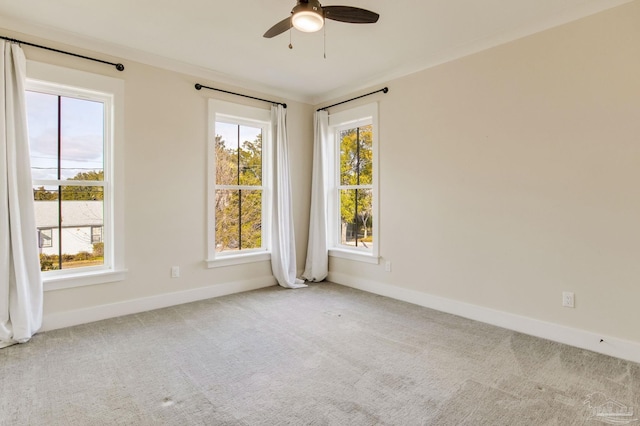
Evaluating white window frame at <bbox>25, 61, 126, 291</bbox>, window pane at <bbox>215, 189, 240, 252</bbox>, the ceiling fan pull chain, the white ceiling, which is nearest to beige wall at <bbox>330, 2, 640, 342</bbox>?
the white ceiling

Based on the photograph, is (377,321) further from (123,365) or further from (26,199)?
(26,199)

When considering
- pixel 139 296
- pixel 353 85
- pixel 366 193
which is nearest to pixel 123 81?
pixel 139 296

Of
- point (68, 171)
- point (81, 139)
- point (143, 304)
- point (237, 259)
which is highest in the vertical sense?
point (81, 139)

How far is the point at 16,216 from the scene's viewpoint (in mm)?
2773

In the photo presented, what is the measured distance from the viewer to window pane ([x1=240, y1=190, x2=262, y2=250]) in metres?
4.48

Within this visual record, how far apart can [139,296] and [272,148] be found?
2.39 m

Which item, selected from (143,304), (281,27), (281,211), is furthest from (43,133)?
(281,211)

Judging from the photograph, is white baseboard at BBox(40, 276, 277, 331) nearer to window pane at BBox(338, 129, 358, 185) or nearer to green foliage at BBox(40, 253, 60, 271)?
green foliage at BBox(40, 253, 60, 271)

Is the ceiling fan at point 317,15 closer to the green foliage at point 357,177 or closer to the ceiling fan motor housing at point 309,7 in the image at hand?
the ceiling fan motor housing at point 309,7

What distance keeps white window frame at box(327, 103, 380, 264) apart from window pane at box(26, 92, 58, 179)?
124 inches

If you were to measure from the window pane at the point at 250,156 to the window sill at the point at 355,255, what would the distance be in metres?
1.44

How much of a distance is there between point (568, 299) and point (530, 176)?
106 centimetres

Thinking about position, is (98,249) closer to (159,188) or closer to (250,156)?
(159,188)

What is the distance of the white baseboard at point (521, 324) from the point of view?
8.23ft
